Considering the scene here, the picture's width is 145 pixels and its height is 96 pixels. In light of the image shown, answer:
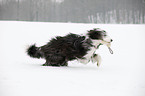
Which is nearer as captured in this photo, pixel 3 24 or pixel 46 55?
pixel 46 55

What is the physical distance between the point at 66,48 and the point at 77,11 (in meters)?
6.01

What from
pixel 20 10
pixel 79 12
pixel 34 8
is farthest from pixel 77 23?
pixel 20 10

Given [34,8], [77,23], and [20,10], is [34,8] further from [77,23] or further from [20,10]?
[77,23]

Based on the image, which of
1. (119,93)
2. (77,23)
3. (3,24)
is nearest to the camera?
(119,93)

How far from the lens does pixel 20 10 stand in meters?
8.76

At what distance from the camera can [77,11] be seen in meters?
9.28

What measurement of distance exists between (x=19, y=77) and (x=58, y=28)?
19.2ft

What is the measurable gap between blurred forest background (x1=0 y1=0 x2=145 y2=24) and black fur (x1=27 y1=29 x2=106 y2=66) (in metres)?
5.49

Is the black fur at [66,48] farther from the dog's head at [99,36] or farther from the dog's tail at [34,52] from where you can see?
the dog's tail at [34,52]

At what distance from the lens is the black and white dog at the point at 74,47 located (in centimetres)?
352

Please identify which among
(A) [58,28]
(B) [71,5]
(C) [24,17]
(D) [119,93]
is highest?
(B) [71,5]

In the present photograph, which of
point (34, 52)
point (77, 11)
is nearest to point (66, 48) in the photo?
point (34, 52)

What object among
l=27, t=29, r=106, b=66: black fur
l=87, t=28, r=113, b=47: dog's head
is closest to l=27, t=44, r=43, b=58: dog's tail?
l=27, t=29, r=106, b=66: black fur

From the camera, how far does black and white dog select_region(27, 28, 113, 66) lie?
3.52 meters
